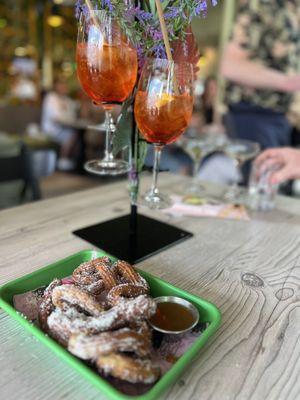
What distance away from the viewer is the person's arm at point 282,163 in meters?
0.99

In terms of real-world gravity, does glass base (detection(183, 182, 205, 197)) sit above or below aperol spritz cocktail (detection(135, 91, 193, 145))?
below

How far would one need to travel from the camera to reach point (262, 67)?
149 cm

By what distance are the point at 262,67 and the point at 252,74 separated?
0.05 meters

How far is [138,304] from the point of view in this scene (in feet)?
1.31

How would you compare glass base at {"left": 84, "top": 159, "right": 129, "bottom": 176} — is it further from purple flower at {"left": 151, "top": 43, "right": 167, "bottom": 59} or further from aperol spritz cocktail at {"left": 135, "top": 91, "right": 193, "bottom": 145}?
purple flower at {"left": 151, "top": 43, "right": 167, "bottom": 59}

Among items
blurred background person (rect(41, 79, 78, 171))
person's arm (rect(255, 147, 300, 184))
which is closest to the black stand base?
person's arm (rect(255, 147, 300, 184))

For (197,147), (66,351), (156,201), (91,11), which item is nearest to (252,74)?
(197,147)

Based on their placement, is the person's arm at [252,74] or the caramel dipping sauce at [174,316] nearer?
the caramel dipping sauce at [174,316]

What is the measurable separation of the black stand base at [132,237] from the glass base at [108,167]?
11 cm

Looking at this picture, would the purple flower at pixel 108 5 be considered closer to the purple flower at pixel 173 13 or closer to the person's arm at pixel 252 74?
the purple flower at pixel 173 13

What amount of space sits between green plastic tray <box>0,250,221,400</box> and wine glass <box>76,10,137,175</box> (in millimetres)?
278

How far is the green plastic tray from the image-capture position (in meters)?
0.33

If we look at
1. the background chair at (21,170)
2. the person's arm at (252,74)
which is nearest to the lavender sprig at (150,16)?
the background chair at (21,170)

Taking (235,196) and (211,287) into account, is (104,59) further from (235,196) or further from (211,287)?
(235,196)
